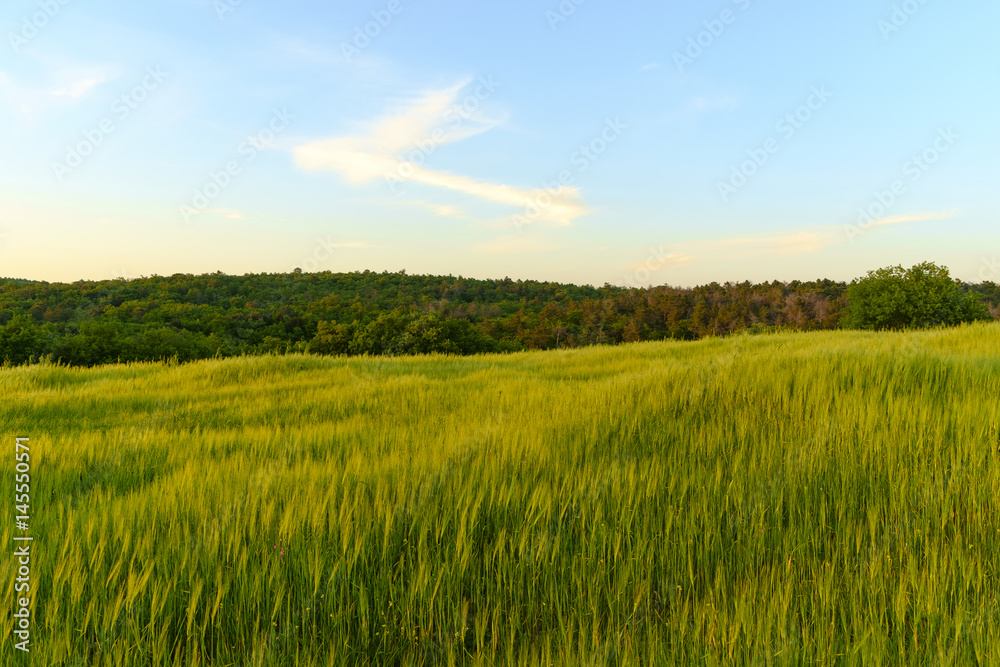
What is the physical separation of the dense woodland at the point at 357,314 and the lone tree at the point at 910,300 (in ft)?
14.5

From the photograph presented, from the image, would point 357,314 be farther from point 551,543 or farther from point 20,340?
point 551,543

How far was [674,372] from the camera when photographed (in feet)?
20.2

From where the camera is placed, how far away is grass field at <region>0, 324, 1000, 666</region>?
1740 mm

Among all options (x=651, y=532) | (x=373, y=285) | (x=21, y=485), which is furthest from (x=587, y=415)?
(x=373, y=285)

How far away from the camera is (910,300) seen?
47250 millimetres

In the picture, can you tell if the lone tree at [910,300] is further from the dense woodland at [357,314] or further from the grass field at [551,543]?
the grass field at [551,543]

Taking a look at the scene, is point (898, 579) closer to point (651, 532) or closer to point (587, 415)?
point (651, 532)

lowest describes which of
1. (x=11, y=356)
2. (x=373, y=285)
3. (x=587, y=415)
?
(x=11, y=356)

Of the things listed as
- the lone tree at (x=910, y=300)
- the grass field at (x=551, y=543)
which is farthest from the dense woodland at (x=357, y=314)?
the grass field at (x=551, y=543)

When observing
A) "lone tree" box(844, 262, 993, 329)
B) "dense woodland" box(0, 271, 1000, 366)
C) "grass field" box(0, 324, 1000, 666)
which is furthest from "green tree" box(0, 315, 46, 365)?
"lone tree" box(844, 262, 993, 329)

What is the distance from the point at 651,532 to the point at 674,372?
408cm

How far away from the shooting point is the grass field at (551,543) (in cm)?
174

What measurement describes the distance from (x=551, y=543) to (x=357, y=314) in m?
60.8

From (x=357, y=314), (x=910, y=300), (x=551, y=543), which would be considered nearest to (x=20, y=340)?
(x=357, y=314)
